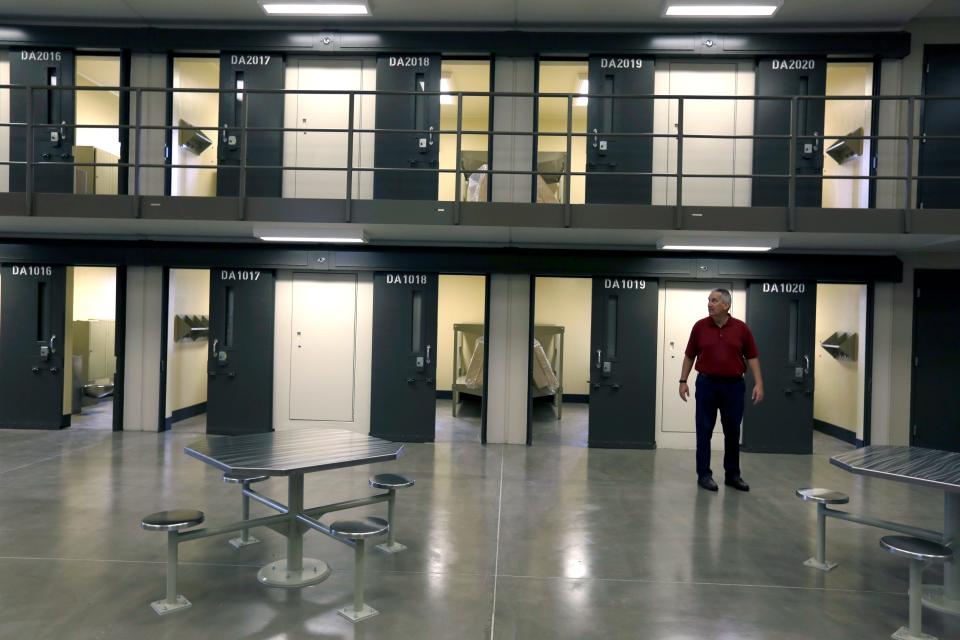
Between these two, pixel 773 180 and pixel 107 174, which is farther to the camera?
pixel 107 174

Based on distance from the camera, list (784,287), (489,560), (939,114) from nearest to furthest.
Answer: (489,560), (939,114), (784,287)

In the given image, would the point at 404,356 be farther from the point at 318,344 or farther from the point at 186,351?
the point at 186,351

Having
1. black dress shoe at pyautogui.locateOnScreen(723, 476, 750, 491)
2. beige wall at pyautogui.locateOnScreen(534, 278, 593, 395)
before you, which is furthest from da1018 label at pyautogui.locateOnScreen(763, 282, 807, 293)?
beige wall at pyautogui.locateOnScreen(534, 278, 593, 395)

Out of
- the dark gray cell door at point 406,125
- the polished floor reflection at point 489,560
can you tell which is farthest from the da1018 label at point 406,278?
the polished floor reflection at point 489,560

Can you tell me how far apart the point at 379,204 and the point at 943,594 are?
5.35 m

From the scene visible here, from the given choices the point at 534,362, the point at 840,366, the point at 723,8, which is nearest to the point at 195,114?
the point at 534,362

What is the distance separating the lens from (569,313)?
469 inches

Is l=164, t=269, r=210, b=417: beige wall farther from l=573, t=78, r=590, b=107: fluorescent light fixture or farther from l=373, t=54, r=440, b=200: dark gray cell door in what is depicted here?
l=573, t=78, r=590, b=107: fluorescent light fixture

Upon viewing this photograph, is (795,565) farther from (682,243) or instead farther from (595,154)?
(595,154)

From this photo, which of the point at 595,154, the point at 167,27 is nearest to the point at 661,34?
the point at 595,154

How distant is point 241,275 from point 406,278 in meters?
2.09

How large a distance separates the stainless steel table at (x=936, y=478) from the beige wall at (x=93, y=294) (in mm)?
11799

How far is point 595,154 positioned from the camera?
7863 millimetres

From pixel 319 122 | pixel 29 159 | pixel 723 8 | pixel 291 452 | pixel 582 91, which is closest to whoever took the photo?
pixel 291 452
